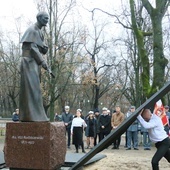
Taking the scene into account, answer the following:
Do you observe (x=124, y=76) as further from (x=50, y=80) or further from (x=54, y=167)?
(x=54, y=167)

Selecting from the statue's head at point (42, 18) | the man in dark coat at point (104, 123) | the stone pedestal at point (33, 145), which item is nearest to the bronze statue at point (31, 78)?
the statue's head at point (42, 18)

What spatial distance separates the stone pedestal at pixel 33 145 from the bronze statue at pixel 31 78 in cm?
28

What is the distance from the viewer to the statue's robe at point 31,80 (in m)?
7.62

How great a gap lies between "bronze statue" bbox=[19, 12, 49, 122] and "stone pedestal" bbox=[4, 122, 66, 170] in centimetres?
28

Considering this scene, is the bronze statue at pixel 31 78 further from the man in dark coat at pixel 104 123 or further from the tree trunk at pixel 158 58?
the tree trunk at pixel 158 58

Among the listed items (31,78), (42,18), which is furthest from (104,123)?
(42,18)

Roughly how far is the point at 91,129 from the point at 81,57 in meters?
13.7

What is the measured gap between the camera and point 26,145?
7355 mm

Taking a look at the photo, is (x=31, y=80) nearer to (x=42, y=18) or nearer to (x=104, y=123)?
(x=42, y=18)

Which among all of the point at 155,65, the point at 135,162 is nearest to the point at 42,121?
the point at 135,162

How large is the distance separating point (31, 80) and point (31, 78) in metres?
0.05

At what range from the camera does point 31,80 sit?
7.73 metres

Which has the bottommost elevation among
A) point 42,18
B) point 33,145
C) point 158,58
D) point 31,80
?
point 33,145

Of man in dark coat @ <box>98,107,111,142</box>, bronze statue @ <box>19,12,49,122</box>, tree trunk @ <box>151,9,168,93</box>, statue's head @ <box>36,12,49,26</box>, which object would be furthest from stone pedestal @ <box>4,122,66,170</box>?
tree trunk @ <box>151,9,168,93</box>
